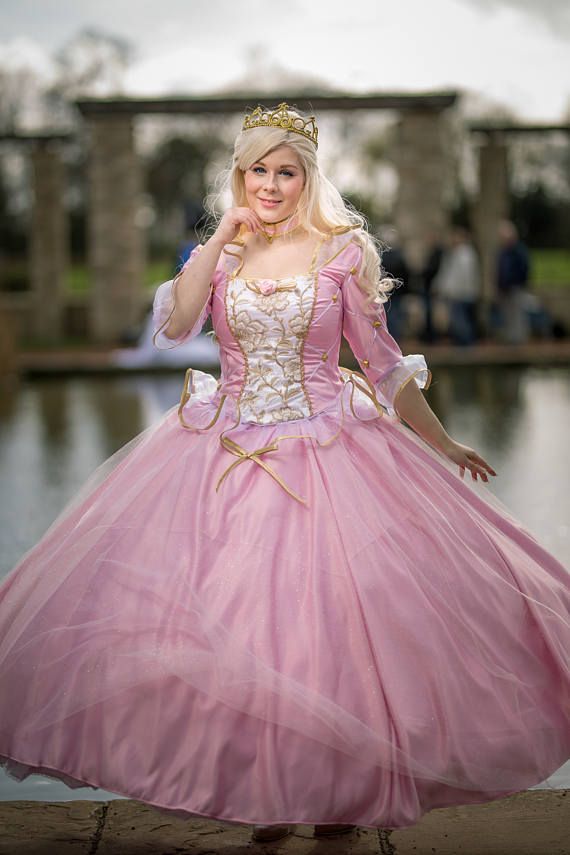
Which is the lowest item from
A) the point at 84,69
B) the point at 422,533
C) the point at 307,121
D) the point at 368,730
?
the point at 368,730

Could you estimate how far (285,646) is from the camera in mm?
3133

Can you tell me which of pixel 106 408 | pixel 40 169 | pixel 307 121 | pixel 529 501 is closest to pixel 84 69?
pixel 40 169

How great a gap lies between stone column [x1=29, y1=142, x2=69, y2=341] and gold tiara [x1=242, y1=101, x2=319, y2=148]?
62.7ft

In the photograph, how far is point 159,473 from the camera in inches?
142

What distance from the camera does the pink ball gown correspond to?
3037mm

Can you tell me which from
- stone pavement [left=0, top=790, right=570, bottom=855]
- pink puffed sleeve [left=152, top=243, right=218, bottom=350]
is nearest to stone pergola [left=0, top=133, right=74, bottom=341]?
pink puffed sleeve [left=152, top=243, right=218, bottom=350]

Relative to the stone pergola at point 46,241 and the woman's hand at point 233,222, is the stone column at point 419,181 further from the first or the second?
the woman's hand at point 233,222

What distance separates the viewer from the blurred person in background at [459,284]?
1923cm

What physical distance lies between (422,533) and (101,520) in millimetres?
845

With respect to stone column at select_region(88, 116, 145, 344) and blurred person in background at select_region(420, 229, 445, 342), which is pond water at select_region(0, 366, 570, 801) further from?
stone column at select_region(88, 116, 145, 344)

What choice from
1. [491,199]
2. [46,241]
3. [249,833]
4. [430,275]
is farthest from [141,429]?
[46,241]

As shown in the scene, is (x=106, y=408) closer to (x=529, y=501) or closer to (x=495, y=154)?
(x=529, y=501)

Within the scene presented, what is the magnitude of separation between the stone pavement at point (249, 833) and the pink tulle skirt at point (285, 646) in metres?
0.15

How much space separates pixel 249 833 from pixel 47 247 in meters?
20.1
